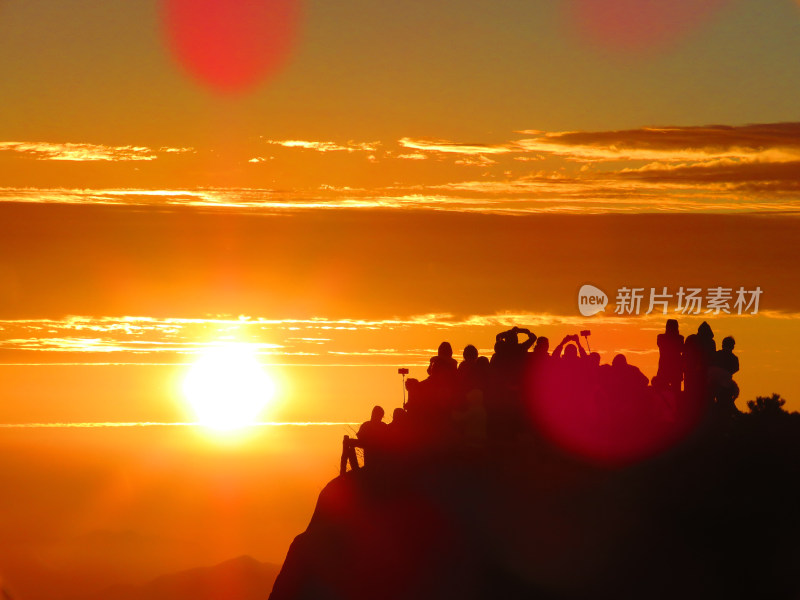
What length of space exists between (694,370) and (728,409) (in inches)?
48.0

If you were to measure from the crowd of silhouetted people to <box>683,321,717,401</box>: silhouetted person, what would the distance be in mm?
18

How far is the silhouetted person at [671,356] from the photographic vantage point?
28688 millimetres

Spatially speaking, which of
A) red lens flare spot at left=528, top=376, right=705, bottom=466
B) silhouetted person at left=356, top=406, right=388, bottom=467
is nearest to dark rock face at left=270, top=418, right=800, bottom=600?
red lens flare spot at left=528, top=376, right=705, bottom=466

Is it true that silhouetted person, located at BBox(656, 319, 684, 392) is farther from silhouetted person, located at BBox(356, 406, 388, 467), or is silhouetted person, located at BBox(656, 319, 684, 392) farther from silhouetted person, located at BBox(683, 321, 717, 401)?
silhouetted person, located at BBox(356, 406, 388, 467)

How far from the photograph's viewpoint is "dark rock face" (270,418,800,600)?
92.2 ft

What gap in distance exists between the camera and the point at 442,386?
2983 cm

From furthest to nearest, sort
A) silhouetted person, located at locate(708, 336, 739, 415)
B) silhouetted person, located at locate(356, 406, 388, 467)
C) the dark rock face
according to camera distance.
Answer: silhouetted person, located at locate(356, 406, 388, 467) < the dark rock face < silhouetted person, located at locate(708, 336, 739, 415)

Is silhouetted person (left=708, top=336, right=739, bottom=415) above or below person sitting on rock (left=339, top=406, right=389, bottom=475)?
above

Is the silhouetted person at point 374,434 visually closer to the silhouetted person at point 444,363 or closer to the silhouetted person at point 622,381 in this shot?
the silhouetted person at point 444,363

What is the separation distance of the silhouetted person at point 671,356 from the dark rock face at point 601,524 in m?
1.27

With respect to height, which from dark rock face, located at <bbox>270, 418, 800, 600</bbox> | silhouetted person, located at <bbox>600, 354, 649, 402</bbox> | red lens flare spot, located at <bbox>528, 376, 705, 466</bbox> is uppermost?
silhouetted person, located at <bbox>600, 354, 649, 402</bbox>

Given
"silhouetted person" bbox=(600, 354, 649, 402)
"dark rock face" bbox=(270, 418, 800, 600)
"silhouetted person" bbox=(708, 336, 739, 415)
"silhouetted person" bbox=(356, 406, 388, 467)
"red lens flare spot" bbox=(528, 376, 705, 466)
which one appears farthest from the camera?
"silhouetted person" bbox=(356, 406, 388, 467)

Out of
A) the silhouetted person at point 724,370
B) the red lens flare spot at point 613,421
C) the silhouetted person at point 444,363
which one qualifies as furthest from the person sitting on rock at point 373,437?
the silhouetted person at point 724,370

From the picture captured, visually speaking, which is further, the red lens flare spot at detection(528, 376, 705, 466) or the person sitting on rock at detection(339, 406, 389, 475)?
the person sitting on rock at detection(339, 406, 389, 475)
